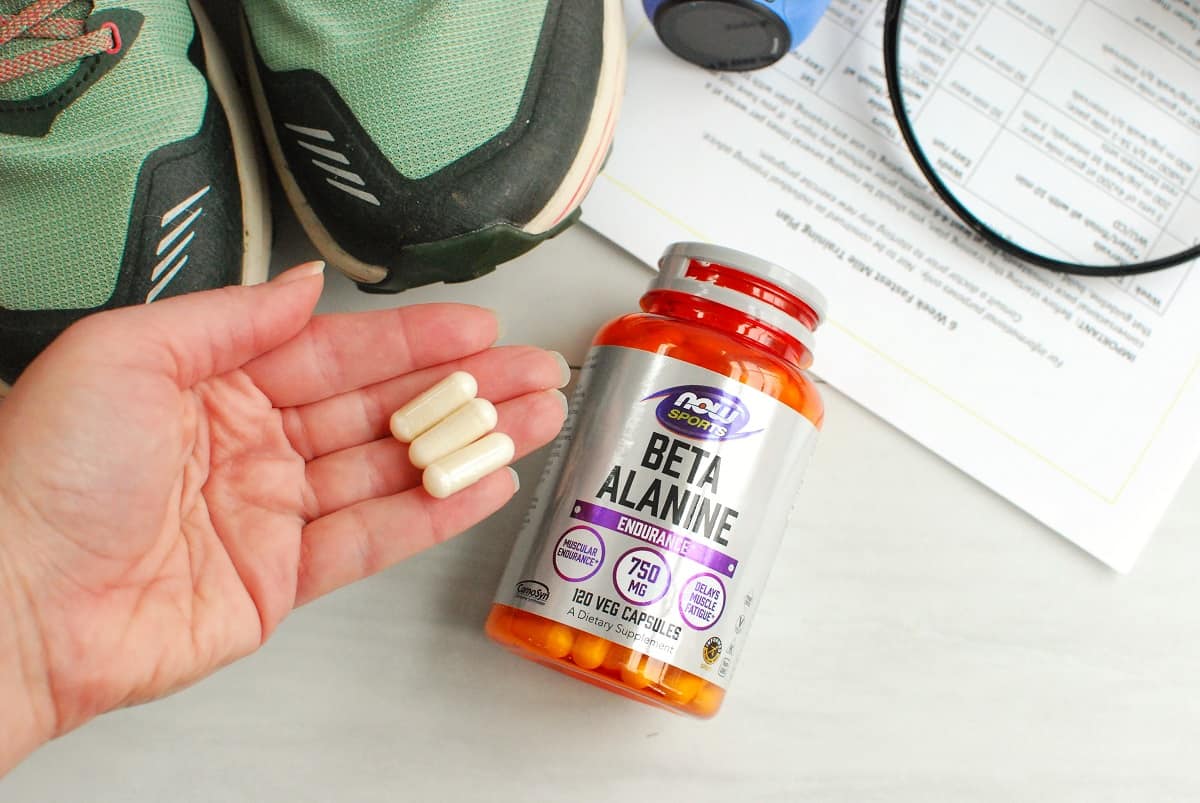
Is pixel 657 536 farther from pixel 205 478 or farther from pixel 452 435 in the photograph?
pixel 205 478

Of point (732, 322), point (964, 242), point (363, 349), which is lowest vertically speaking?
point (363, 349)

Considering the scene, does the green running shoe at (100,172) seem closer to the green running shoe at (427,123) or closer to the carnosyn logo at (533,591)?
the green running shoe at (427,123)

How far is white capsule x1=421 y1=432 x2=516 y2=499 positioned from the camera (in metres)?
0.49

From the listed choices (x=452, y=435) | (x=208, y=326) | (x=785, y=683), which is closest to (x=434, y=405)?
(x=452, y=435)

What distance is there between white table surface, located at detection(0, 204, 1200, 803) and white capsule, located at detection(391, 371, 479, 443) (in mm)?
109

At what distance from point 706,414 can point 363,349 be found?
187 mm

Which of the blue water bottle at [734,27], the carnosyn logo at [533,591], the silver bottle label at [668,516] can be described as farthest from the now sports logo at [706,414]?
the blue water bottle at [734,27]

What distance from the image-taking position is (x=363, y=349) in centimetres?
52

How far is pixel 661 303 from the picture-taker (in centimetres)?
54

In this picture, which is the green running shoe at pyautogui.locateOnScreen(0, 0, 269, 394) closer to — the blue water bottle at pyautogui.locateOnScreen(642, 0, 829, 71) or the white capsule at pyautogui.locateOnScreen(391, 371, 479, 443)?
the white capsule at pyautogui.locateOnScreen(391, 371, 479, 443)

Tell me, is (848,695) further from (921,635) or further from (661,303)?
(661,303)

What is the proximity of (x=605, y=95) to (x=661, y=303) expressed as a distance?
133 millimetres

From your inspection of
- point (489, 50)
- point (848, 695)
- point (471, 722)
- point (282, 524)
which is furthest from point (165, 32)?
point (848, 695)

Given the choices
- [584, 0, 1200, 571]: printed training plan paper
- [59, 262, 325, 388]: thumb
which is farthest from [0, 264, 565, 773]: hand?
[584, 0, 1200, 571]: printed training plan paper
